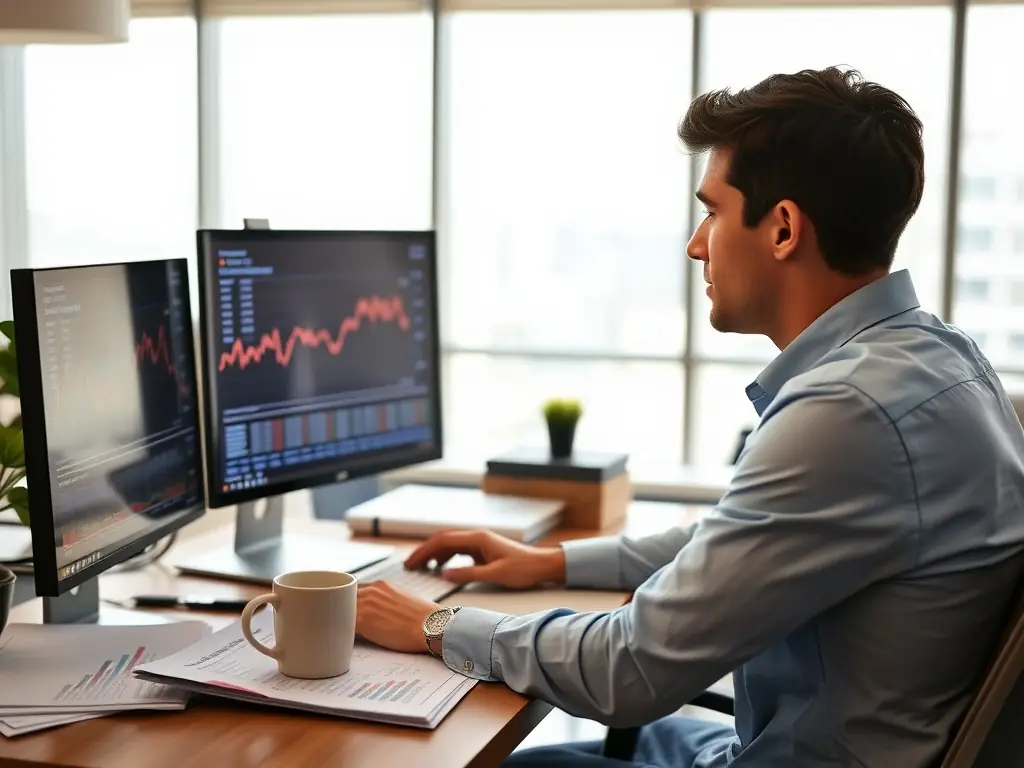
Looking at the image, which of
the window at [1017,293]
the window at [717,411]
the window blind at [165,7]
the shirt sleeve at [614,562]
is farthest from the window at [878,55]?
the shirt sleeve at [614,562]

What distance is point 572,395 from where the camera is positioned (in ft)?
19.2

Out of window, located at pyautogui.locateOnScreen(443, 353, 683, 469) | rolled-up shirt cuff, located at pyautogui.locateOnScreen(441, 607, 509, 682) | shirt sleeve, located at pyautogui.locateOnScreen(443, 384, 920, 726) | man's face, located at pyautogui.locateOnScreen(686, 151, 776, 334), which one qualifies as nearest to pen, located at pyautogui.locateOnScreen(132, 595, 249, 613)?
rolled-up shirt cuff, located at pyautogui.locateOnScreen(441, 607, 509, 682)

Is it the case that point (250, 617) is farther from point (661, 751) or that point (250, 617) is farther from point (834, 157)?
point (834, 157)

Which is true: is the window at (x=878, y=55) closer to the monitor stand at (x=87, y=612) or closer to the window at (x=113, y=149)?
the window at (x=113, y=149)

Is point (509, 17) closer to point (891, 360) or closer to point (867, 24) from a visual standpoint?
point (867, 24)

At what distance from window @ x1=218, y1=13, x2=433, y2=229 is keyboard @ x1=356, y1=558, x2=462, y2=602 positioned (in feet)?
13.0

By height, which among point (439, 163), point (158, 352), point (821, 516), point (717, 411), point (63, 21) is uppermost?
point (63, 21)

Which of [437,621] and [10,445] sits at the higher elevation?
[10,445]

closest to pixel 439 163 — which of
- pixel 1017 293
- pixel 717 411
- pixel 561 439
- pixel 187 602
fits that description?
Answer: pixel 717 411

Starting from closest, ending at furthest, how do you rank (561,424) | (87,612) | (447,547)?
1. (87,612)
2. (447,547)
3. (561,424)

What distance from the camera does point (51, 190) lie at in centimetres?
618

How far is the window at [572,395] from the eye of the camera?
5.61 metres

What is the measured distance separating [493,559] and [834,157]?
77cm

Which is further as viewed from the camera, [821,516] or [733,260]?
[733,260]
